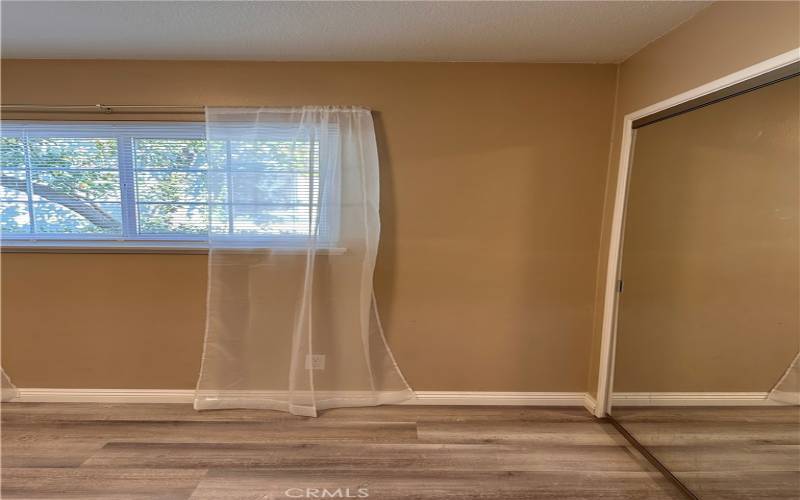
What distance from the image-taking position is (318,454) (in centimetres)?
182

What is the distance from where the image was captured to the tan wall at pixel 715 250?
1.23 m

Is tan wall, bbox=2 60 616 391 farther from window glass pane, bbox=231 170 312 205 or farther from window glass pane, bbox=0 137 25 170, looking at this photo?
window glass pane, bbox=231 170 312 205

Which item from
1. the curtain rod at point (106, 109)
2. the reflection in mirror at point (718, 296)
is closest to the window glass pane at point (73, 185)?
the curtain rod at point (106, 109)

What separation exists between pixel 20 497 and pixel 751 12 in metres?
3.55

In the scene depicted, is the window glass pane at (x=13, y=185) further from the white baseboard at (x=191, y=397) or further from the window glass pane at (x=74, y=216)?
the white baseboard at (x=191, y=397)

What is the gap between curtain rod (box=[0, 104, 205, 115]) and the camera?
6.55 feet

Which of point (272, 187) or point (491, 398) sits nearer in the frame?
point (272, 187)

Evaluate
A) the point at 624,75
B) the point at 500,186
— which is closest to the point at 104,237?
the point at 500,186

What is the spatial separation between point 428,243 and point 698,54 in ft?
4.95

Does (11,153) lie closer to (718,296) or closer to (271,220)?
(271,220)

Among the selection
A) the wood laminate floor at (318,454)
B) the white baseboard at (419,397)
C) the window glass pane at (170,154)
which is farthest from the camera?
the white baseboard at (419,397)

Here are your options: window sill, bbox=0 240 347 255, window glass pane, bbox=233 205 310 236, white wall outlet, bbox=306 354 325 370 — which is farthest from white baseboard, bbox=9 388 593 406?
window glass pane, bbox=233 205 310 236

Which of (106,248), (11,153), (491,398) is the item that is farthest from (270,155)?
(491,398)

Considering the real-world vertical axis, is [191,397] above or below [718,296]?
below
